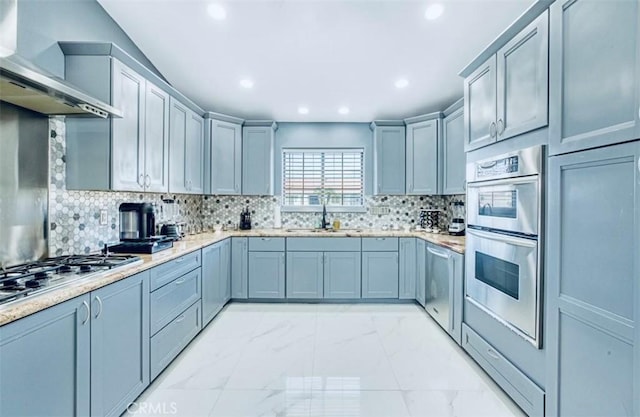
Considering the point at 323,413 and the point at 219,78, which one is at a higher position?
the point at 219,78

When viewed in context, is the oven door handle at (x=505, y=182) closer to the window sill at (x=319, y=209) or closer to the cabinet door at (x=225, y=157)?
the window sill at (x=319, y=209)

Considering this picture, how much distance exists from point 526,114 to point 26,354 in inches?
106

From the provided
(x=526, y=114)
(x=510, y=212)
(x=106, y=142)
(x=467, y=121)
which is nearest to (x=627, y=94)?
(x=526, y=114)

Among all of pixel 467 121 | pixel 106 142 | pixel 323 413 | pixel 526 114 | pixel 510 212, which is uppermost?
pixel 467 121

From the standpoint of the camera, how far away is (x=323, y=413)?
1809mm

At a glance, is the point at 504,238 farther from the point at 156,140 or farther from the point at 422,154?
the point at 156,140

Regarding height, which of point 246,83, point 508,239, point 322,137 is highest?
point 246,83

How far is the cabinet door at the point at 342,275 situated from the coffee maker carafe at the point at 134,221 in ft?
6.72

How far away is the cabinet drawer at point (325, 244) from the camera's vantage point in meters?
3.72

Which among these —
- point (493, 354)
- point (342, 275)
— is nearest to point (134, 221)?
point (342, 275)

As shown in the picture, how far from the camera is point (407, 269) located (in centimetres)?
370

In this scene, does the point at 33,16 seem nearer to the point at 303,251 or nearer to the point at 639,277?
the point at 303,251

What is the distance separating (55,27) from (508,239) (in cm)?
328

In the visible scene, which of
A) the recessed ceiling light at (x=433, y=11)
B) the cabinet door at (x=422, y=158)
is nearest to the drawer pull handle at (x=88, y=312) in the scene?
the recessed ceiling light at (x=433, y=11)
